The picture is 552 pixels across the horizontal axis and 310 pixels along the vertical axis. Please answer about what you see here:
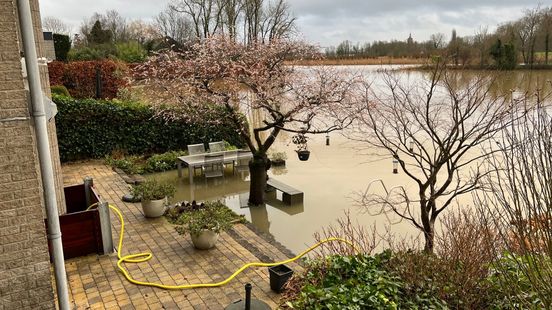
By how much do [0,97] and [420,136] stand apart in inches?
582

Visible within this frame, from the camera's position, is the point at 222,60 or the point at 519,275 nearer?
the point at 519,275

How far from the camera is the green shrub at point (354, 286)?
407 centimetres

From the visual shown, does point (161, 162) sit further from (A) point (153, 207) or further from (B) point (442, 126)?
(B) point (442, 126)

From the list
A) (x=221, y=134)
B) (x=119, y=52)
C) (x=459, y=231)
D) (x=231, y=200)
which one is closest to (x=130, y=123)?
(x=221, y=134)

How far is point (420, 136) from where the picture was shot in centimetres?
1585

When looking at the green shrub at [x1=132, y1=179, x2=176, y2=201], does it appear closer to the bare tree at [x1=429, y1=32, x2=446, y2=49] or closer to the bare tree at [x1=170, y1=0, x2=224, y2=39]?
the bare tree at [x1=429, y1=32, x2=446, y2=49]

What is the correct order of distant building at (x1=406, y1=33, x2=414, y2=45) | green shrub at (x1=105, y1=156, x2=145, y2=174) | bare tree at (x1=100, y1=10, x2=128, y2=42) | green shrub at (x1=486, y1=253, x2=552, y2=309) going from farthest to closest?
bare tree at (x1=100, y1=10, x2=128, y2=42), green shrub at (x1=105, y1=156, x2=145, y2=174), distant building at (x1=406, y1=33, x2=414, y2=45), green shrub at (x1=486, y1=253, x2=552, y2=309)

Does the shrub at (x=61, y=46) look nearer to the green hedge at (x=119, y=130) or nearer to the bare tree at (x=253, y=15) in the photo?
the green hedge at (x=119, y=130)

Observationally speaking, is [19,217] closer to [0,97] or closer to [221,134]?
[0,97]

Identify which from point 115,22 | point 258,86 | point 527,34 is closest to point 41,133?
point 258,86

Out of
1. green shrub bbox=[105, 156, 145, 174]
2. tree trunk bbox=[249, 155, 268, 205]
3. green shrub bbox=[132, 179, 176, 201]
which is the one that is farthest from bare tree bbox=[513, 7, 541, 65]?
green shrub bbox=[105, 156, 145, 174]

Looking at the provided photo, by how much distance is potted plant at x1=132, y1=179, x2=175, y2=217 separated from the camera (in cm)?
793

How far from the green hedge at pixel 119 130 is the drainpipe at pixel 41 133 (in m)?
8.37

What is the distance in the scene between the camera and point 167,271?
5.90 metres
